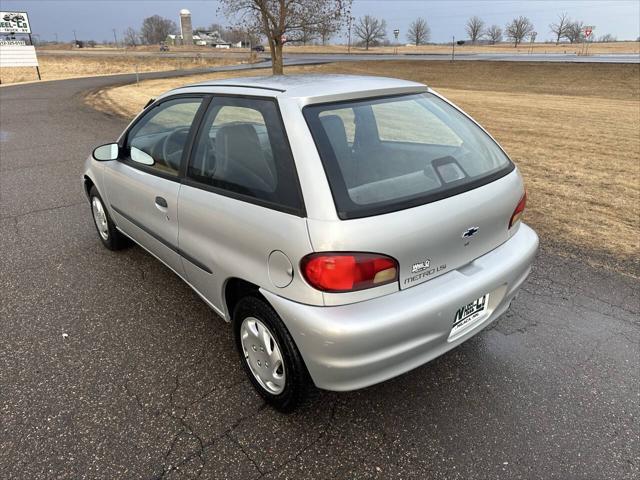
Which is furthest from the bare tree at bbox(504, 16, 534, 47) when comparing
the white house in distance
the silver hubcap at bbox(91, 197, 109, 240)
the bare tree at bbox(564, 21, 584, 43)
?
the silver hubcap at bbox(91, 197, 109, 240)

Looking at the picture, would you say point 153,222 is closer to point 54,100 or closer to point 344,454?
point 344,454

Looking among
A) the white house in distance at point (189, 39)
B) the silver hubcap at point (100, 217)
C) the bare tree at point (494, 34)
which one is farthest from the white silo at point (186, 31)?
the silver hubcap at point (100, 217)

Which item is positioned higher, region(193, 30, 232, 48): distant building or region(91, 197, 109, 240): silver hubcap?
region(193, 30, 232, 48): distant building

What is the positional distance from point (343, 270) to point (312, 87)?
3.53 ft

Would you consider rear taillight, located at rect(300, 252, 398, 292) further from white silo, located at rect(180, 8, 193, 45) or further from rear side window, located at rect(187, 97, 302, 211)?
white silo, located at rect(180, 8, 193, 45)

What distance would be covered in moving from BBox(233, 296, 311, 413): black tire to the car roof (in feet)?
3.45

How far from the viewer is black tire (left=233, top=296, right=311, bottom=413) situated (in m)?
2.22

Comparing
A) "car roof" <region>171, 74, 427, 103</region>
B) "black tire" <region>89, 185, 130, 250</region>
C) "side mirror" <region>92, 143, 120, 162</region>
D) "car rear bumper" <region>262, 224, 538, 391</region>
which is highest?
"car roof" <region>171, 74, 427, 103</region>

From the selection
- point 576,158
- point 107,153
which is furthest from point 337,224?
point 576,158

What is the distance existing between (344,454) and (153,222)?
1.96 metres

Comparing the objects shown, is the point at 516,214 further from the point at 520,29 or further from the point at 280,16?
the point at 520,29

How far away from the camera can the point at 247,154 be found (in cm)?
253

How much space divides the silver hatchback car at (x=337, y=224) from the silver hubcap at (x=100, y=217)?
1.44 meters

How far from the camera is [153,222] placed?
3.21 metres
